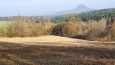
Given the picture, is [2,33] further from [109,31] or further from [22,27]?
[109,31]

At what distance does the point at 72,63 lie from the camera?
15.4 meters

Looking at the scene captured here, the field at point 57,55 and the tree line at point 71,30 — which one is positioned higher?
the field at point 57,55

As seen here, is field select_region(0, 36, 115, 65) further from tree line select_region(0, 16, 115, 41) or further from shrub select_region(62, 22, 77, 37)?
shrub select_region(62, 22, 77, 37)

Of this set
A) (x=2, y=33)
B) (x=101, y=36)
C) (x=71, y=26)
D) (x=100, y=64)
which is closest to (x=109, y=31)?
(x=101, y=36)

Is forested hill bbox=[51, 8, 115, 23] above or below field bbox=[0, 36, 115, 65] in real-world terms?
below

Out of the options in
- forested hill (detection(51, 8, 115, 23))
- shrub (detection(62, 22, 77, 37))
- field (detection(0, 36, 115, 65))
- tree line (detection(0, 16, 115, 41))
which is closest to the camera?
field (detection(0, 36, 115, 65))

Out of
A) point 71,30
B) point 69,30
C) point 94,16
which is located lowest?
point 69,30

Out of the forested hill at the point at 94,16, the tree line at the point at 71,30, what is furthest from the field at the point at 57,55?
the forested hill at the point at 94,16

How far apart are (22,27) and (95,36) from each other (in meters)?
20.3

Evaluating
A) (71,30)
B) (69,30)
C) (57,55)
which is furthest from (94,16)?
(57,55)

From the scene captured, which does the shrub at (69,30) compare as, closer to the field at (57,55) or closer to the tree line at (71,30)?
the tree line at (71,30)

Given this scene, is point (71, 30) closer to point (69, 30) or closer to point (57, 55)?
point (69, 30)

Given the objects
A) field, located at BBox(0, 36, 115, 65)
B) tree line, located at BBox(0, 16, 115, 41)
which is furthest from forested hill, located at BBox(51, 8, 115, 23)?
field, located at BBox(0, 36, 115, 65)

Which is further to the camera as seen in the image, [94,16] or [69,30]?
[94,16]
